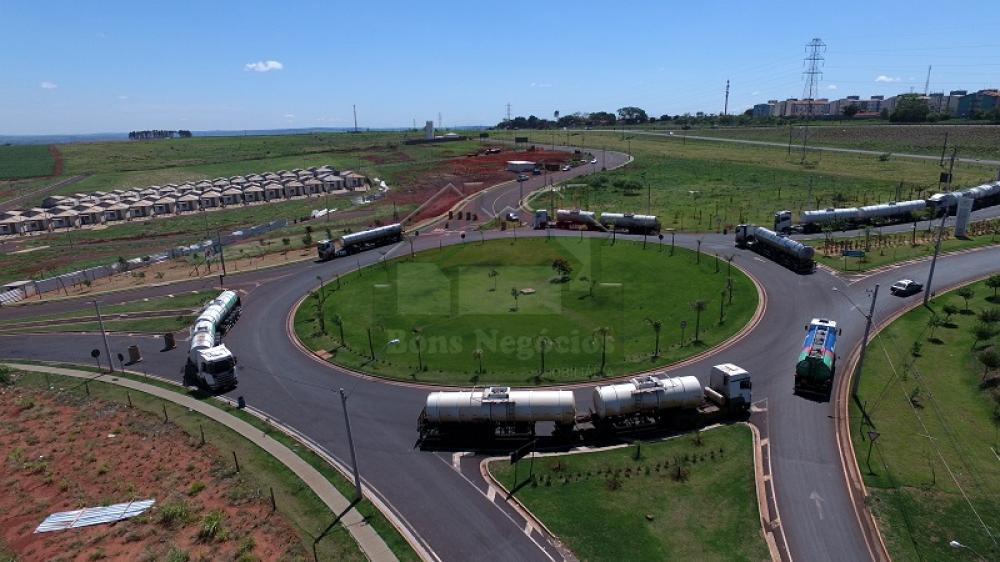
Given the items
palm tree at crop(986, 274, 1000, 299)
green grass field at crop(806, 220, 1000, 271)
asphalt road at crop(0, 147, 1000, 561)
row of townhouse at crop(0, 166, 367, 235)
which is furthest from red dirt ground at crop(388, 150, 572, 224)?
palm tree at crop(986, 274, 1000, 299)

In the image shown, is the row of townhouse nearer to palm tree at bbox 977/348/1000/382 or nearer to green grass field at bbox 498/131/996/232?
green grass field at bbox 498/131/996/232

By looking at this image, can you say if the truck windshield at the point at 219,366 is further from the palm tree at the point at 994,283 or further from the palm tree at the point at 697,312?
the palm tree at the point at 994,283

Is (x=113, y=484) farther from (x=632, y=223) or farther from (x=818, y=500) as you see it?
(x=632, y=223)

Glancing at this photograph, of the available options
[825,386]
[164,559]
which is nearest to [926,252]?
[825,386]

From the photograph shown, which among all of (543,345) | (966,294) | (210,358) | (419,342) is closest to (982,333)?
(966,294)

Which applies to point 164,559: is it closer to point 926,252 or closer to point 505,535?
point 505,535

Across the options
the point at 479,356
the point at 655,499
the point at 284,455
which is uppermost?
the point at 479,356

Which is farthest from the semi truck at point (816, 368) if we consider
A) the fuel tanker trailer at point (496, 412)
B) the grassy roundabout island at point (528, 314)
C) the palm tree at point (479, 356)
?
the palm tree at point (479, 356)
